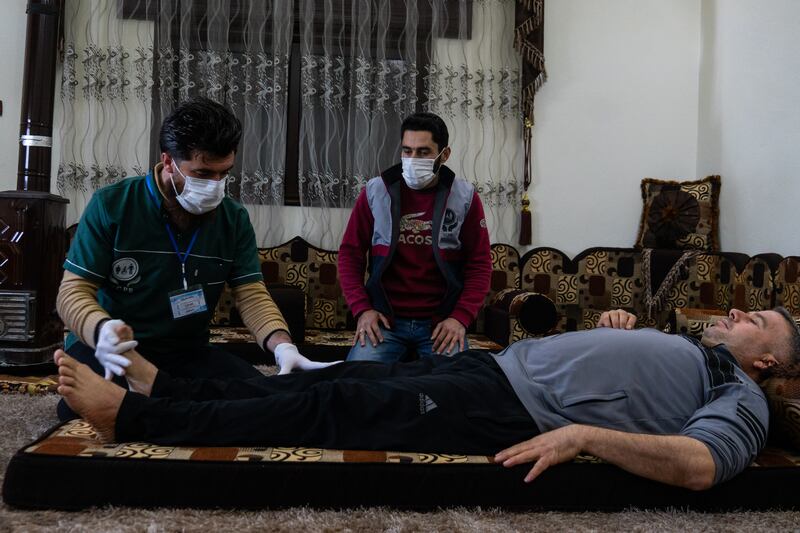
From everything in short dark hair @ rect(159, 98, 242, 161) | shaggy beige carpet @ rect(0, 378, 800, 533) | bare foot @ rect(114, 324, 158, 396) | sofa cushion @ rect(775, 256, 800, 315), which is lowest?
shaggy beige carpet @ rect(0, 378, 800, 533)

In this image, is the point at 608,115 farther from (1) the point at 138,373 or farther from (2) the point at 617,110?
(1) the point at 138,373

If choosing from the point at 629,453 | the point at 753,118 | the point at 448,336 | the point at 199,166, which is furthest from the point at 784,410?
the point at 753,118

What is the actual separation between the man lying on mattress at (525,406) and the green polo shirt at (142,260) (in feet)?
0.90

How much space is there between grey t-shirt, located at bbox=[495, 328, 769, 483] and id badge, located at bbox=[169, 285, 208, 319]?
920mm

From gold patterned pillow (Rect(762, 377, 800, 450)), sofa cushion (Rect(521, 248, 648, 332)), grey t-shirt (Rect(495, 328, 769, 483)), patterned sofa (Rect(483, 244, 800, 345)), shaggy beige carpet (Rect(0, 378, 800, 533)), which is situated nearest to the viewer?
shaggy beige carpet (Rect(0, 378, 800, 533))

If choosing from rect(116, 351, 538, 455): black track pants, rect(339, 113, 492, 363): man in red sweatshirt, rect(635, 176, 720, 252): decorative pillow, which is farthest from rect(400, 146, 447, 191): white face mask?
rect(635, 176, 720, 252): decorative pillow

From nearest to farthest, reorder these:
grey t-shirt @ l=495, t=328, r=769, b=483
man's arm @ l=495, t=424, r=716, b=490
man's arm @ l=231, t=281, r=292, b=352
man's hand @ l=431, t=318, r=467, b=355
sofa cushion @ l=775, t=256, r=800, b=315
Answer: man's arm @ l=495, t=424, r=716, b=490 < grey t-shirt @ l=495, t=328, r=769, b=483 < man's arm @ l=231, t=281, r=292, b=352 < man's hand @ l=431, t=318, r=467, b=355 < sofa cushion @ l=775, t=256, r=800, b=315

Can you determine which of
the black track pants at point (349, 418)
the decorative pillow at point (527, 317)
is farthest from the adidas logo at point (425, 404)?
the decorative pillow at point (527, 317)

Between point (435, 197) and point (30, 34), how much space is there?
2.32m

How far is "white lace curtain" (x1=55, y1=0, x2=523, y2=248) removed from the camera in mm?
4156

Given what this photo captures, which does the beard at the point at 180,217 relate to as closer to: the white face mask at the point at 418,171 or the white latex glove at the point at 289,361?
the white latex glove at the point at 289,361

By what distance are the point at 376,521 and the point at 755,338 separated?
45.3 inches

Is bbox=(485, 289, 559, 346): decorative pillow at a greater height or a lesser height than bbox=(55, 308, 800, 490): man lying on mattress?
greater

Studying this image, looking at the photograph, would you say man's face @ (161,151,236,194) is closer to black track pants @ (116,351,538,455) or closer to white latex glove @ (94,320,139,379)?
white latex glove @ (94,320,139,379)
